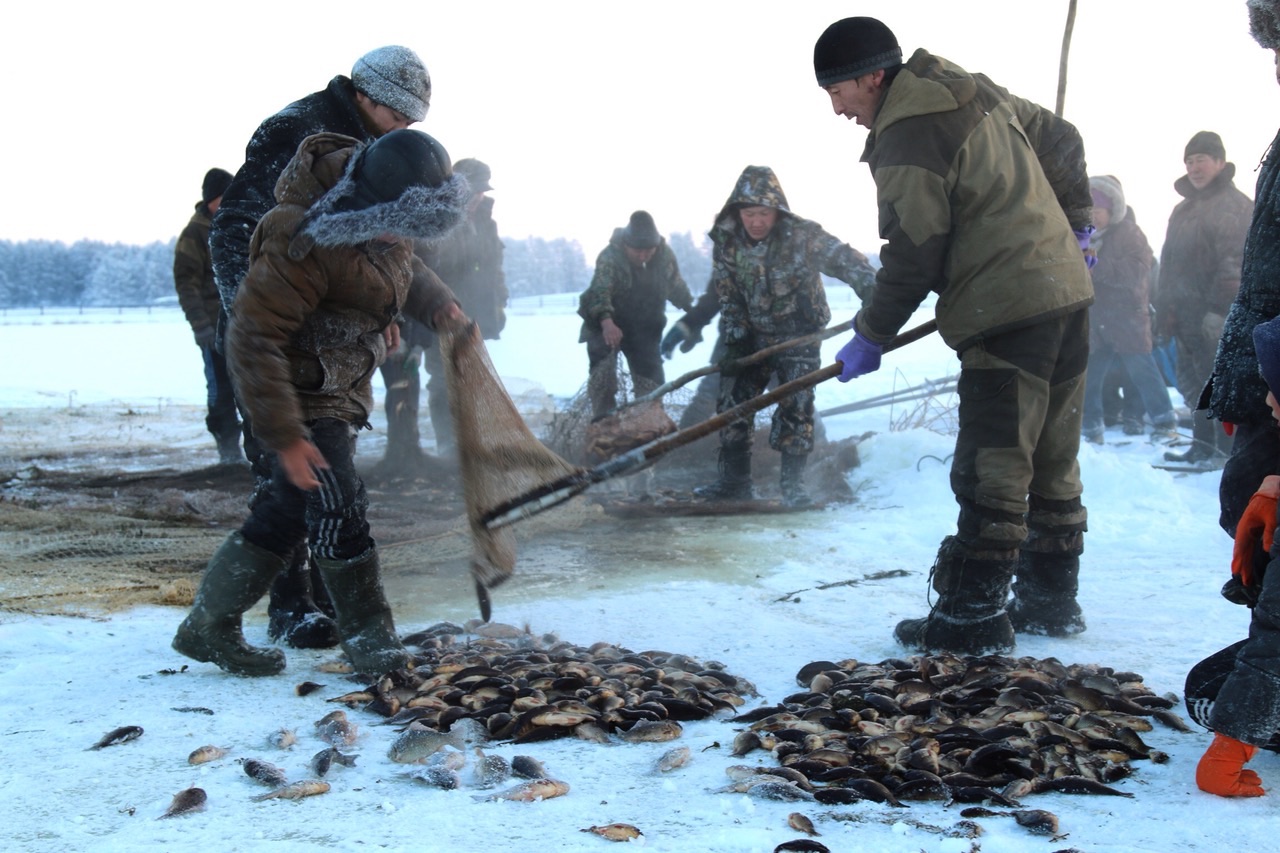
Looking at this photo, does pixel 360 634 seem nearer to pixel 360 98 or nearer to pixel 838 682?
pixel 838 682

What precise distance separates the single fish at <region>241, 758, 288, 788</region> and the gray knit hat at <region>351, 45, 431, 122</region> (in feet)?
7.06

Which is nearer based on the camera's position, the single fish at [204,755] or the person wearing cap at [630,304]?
the single fish at [204,755]

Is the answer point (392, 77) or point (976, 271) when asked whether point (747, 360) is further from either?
point (392, 77)

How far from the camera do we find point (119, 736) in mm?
2836

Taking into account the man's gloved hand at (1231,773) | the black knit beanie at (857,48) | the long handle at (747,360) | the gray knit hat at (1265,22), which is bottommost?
the man's gloved hand at (1231,773)

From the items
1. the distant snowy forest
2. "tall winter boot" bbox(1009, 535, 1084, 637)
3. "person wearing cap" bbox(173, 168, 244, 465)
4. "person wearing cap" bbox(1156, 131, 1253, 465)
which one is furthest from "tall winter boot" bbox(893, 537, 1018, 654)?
the distant snowy forest

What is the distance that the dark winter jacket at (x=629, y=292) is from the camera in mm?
8172

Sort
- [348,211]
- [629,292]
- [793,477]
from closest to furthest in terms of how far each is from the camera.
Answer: [348,211]
[793,477]
[629,292]

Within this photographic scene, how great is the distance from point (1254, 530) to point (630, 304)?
6.13 meters

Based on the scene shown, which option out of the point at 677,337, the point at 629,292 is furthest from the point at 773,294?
the point at 677,337

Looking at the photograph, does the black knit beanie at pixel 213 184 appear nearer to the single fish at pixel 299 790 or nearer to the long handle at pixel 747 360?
the long handle at pixel 747 360

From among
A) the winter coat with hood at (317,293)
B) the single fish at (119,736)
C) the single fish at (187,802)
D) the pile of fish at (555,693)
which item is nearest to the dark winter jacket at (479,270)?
the winter coat with hood at (317,293)

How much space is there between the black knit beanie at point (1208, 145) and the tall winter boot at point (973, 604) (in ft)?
18.9

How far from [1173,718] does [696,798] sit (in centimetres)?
139
